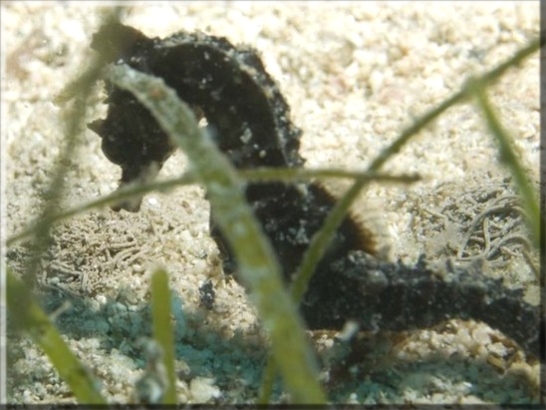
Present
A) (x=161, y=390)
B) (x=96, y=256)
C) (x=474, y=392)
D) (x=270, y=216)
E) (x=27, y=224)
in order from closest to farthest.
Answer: (x=161, y=390)
(x=474, y=392)
(x=270, y=216)
(x=96, y=256)
(x=27, y=224)

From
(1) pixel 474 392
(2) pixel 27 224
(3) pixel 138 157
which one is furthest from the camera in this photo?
(2) pixel 27 224

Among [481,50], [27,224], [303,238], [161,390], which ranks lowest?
[161,390]

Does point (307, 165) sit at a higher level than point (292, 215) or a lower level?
higher

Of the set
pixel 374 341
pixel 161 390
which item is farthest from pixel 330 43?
pixel 161 390

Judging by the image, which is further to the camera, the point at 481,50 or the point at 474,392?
the point at 481,50

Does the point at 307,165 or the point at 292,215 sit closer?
the point at 292,215

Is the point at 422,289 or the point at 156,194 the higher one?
the point at 156,194

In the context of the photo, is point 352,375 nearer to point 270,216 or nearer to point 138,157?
point 270,216

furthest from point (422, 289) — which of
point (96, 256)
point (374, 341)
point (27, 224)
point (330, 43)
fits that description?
point (330, 43)
